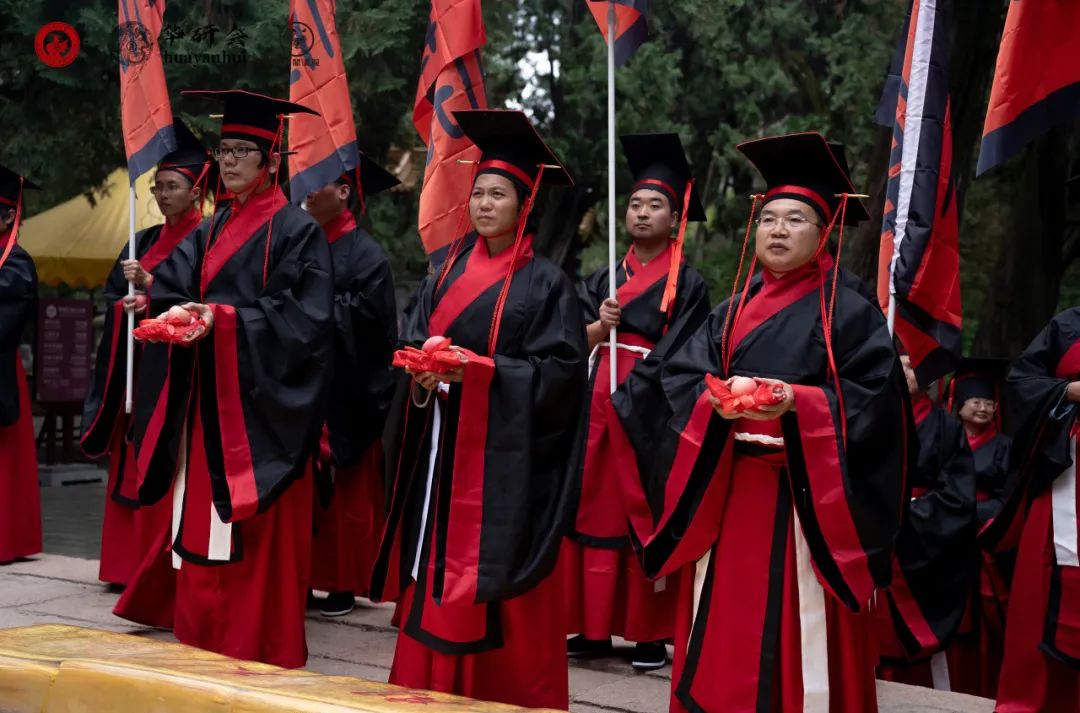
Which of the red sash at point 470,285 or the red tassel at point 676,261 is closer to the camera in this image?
the red sash at point 470,285

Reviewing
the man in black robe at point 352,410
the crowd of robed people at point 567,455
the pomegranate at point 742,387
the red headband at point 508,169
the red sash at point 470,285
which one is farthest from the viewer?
the man in black robe at point 352,410

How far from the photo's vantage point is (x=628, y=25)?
6.03 meters

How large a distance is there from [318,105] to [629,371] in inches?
95.8

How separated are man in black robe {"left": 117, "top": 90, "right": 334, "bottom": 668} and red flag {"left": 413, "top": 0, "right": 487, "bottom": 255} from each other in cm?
130

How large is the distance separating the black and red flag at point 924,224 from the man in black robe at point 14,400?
5.06 meters

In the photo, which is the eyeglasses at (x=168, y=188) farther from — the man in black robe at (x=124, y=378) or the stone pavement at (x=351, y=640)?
the stone pavement at (x=351, y=640)

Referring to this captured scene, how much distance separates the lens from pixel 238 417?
539 centimetres

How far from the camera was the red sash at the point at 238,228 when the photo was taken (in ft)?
18.4

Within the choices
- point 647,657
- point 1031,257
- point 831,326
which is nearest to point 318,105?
point 647,657

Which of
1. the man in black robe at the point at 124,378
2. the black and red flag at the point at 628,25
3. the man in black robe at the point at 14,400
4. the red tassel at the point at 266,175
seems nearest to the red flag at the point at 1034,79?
the black and red flag at the point at 628,25

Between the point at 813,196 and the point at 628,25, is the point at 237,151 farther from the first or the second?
the point at 813,196

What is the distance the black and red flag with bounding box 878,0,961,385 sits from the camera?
18.9 feet

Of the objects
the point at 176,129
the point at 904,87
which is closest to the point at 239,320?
the point at 176,129

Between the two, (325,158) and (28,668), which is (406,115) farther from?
(28,668)
